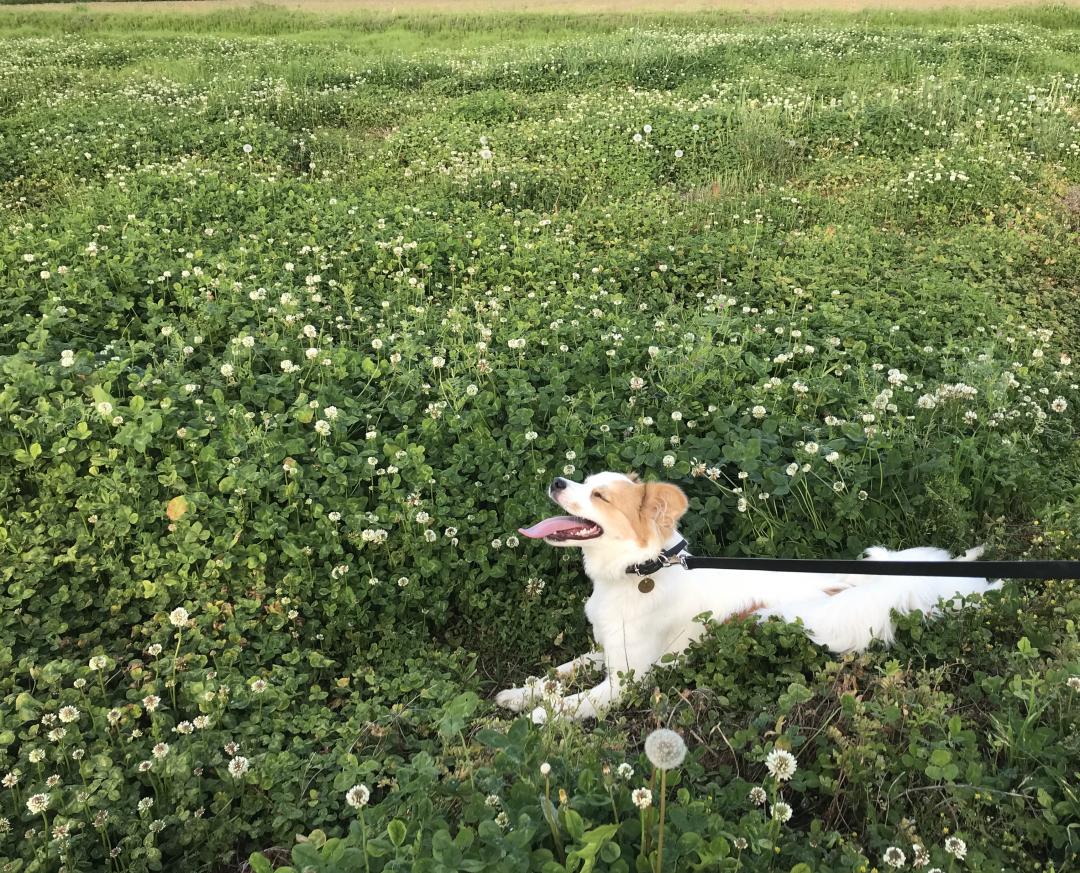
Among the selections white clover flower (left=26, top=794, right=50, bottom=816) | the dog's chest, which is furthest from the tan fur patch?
white clover flower (left=26, top=794, right=50, bottom=816)

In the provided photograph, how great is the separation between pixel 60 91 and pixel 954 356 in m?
13.6

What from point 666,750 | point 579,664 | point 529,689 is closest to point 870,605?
point 579,664

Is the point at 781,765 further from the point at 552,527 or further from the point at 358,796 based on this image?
the point at 552,527

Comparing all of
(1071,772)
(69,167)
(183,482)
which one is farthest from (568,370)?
(69,167)

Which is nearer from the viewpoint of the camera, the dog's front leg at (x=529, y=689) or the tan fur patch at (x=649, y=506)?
the tan fur patch at (x=649, y=506)

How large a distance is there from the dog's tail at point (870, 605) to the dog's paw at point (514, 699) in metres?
1.09

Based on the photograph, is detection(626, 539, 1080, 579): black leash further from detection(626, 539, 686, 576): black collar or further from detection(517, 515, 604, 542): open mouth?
detection(517, 515, 604, 542): open mouth

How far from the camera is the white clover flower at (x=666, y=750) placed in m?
1.44

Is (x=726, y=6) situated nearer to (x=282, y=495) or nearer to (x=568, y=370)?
(x=568, y=370)

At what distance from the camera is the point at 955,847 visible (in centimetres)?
187

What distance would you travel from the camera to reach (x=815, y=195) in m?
8.09

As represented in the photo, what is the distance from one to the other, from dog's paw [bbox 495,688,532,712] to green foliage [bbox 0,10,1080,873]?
188 millimetres

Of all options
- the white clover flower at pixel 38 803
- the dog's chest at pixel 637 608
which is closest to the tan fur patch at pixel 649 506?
the dog's chest at pixel 637 608

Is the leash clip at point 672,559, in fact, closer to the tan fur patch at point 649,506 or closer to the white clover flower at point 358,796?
the tan fur patch at point 649,506
